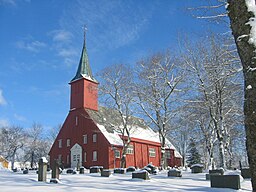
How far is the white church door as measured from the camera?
125 ft

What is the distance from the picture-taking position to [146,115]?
90.5 feet

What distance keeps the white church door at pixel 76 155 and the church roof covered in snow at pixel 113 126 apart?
4766 mm

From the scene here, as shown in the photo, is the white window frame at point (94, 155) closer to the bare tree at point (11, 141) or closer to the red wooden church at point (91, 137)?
the red wooden church at point (91, 137)

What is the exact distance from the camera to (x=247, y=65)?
435 centimetres

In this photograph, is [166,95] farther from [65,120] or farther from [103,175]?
[65,120]

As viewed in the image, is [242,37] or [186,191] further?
[186,191]

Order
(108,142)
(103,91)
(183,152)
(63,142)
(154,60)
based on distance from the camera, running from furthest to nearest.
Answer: (183,152) < (63,142) < (108,142) < (103,91) < (154,60)

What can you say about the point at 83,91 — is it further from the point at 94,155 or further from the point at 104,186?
the point at 104,186

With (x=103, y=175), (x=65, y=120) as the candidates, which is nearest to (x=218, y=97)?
(x=103, y=175)

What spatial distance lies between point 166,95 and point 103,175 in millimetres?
10602

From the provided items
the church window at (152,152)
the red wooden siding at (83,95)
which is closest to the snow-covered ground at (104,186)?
the red wooden siding at (83,95)

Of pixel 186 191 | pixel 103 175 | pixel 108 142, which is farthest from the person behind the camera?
pixel 108 142

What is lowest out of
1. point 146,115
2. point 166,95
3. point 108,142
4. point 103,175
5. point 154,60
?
point 103,175

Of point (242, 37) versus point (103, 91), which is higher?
point (103, 91)
